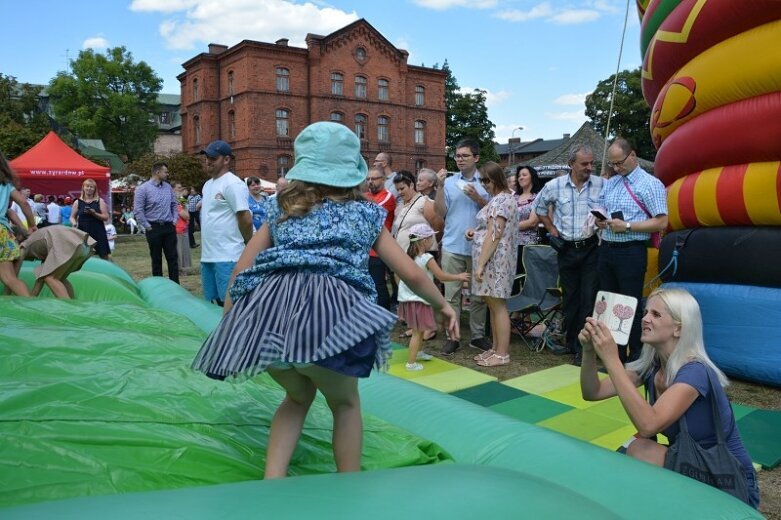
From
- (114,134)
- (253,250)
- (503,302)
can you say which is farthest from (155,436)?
(114,134)

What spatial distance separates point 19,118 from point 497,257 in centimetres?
3222

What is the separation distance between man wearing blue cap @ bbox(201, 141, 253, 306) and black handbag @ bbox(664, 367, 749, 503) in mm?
3228

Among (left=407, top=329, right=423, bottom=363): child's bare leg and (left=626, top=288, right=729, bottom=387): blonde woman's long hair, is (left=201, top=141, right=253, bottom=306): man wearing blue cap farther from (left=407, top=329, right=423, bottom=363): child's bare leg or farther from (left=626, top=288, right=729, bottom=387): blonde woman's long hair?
(left=626, top=288, right=729, bottom=387): blonde woman's long hair

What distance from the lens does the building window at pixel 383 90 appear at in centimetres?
3734

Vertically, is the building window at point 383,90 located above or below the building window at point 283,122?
above

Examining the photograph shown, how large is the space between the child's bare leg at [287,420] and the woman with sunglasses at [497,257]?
9.38 feet

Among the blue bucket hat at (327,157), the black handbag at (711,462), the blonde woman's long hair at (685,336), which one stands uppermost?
the blue bucket hat at (327,157)

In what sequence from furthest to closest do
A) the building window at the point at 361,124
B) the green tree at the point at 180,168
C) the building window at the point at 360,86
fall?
the building window at the point at 361,124 → the building window at the point at 360,86 → the green tree at the point at 180,168

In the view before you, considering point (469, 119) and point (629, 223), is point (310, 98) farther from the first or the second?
point (629, 223)

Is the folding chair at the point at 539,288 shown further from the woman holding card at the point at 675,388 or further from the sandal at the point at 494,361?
the woman holding card at the point at 675,388

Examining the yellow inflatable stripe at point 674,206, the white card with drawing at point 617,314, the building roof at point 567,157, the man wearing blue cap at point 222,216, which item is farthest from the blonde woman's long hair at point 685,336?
the building roof at point 567,157

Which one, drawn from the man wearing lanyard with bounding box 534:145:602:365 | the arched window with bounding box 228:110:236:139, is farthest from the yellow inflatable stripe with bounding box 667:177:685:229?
the arched window with bounding box 228:110:236:139

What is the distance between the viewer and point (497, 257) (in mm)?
4602

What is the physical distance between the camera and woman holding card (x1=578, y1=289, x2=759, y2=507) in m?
1.94
